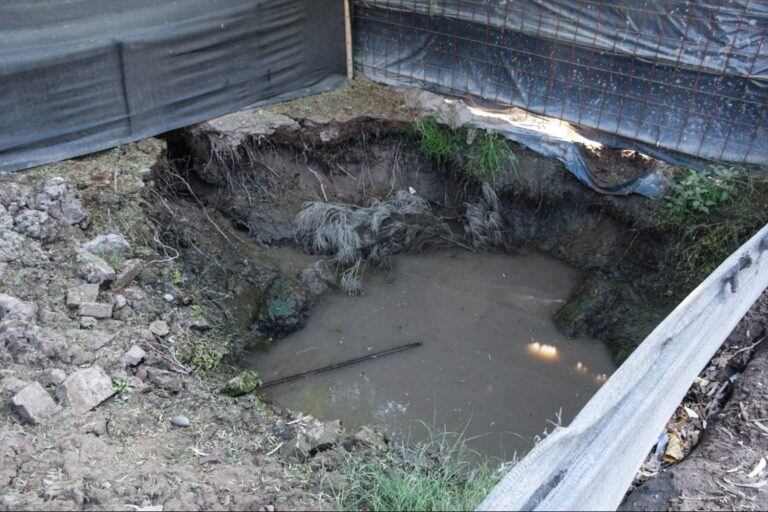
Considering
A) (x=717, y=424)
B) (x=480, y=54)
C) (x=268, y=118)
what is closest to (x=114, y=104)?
(x=268, y=118)

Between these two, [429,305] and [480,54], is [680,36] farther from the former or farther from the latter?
[429,305]

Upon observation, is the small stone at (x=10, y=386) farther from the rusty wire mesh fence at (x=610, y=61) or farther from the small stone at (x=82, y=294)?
the rusty wire mesh fence at (x=610, y=61)

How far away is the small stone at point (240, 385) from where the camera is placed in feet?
11.5

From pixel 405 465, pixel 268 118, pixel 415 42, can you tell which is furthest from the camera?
pixel 415 42

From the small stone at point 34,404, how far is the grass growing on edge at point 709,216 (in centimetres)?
389

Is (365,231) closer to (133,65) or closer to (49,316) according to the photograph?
(133,65)

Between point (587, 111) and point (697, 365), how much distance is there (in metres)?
2.68

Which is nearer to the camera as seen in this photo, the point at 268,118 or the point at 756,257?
the point at 756,257

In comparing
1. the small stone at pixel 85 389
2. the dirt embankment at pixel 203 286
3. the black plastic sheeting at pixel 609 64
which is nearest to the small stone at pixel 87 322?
the dirt embankment at pixel 203 286

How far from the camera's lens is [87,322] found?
3402 mm

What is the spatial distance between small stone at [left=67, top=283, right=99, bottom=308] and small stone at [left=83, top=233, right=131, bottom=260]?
34 centimetres

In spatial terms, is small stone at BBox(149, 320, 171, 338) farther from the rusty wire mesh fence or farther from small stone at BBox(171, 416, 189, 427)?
the rusty wire mesh fence

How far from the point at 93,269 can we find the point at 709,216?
3.95m

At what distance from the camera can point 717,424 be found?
301 cm
